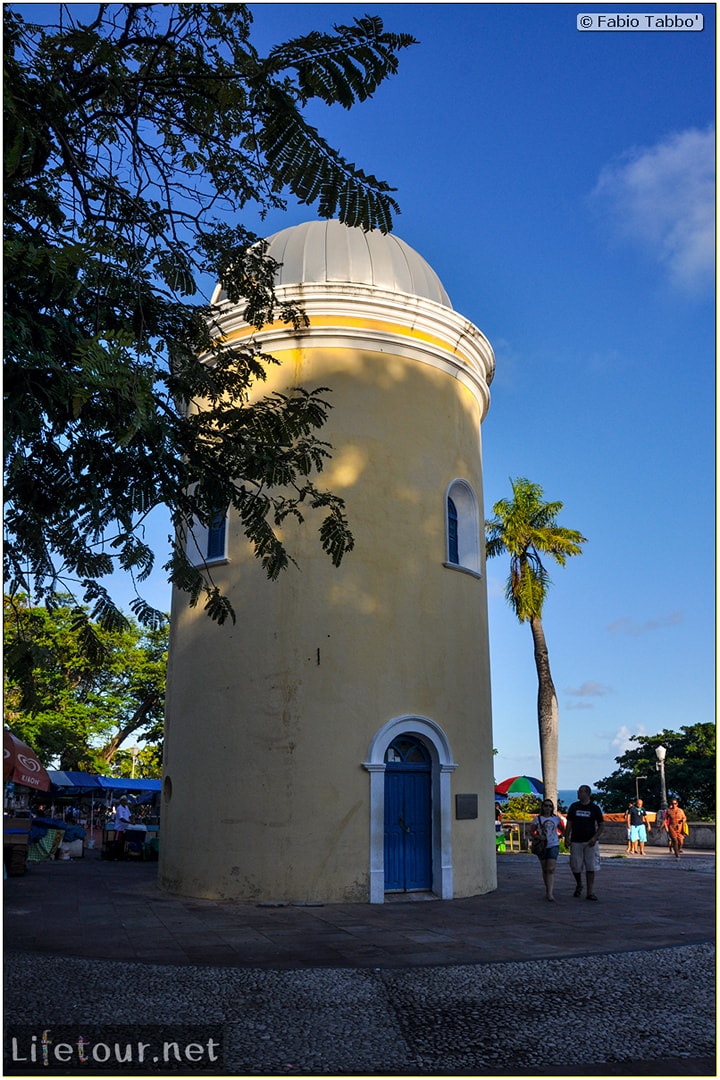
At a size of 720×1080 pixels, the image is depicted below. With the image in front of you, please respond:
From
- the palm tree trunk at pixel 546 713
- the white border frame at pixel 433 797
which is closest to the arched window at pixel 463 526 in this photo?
the white border frame at pixel 433 797

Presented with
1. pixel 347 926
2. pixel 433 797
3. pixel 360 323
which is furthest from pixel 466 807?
pixel 360 323

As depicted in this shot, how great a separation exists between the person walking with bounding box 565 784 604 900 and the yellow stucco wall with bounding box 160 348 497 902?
1.67 metres

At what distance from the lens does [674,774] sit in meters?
44.4

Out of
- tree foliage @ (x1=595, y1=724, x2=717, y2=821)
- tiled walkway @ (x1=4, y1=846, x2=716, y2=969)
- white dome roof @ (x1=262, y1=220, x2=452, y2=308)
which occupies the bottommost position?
tree foliage @ (x1=595, y1=724, x2=717, y2=821)

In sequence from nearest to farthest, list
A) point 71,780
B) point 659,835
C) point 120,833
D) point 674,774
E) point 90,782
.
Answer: point 120,833, point 71,780, point 90,782, point 659,835, point 674,774

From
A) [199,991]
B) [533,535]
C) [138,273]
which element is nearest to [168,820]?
[199,991]

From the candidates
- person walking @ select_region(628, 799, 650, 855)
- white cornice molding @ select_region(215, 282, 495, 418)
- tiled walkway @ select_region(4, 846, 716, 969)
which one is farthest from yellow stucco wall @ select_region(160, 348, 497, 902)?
person walking @ select_region(628, 799, 650, 855)

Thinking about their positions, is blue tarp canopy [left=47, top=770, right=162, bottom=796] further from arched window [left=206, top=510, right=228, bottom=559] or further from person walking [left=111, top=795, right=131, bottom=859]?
arched window [left=206, top=510, right=228, bottom=559]

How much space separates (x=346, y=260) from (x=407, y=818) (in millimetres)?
9548

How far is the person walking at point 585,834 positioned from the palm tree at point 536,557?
15.4 metres

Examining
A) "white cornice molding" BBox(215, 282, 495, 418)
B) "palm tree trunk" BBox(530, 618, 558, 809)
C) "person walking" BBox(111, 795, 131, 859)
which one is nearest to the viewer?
"white cornice molding" BBox(215, 282, 495, 418)

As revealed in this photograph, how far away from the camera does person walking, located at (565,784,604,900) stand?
13367mm

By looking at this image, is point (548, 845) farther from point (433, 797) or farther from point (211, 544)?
point (211, 544)

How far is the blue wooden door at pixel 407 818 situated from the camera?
44.1 feet
